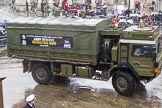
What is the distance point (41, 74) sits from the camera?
16391mm

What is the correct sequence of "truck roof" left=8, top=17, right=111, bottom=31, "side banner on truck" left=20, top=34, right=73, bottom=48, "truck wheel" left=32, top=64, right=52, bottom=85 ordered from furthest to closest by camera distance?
"truck wheel" left=32, top=64, right=52, bottom=85, "side banner on truck" left=20, top=34, right=73, bottom=48, "truck roof" left=8, top=17, right=111, bottom=31

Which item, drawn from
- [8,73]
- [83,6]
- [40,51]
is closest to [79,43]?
[40,51]

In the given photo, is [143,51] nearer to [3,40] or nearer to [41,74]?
[41,74]

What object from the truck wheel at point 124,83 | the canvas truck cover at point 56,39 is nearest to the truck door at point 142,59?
the truck wheel at point 124,83

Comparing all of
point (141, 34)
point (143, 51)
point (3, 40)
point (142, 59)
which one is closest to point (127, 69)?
point (142, 59)

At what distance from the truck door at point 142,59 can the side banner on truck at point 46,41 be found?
2.72 m

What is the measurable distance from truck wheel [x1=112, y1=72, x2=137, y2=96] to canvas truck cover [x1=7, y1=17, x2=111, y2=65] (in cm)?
113

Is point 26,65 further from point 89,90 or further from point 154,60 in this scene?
point 154,60

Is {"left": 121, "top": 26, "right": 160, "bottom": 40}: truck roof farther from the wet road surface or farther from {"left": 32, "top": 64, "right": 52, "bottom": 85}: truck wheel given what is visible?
{"left": 32, "top": 64, "right": 52, "bottom": 85}: truck wheel

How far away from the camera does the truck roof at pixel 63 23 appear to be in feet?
48.7

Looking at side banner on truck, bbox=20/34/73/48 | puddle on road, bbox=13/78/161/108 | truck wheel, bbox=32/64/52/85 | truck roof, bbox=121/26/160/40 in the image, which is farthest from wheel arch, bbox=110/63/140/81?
truck wheel, bbox=32/64/52/85

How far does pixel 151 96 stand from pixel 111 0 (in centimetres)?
3328

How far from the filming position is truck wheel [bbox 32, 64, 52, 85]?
16281 millimetres

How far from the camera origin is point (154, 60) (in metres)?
13.8
